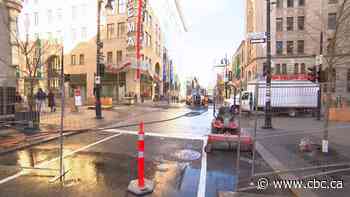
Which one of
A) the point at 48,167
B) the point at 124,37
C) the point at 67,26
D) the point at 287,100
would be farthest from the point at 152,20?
the point at 48,167

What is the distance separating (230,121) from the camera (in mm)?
9523

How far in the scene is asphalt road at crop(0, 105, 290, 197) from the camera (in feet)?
14.8

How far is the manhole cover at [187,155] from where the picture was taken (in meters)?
6.75

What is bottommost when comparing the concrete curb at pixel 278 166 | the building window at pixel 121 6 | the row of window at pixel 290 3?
the concrete curb at pixel 278 166

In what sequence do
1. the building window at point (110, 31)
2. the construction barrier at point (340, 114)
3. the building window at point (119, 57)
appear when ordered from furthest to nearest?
1. the building window at point (110, 31)
2. the building window at point (119, 57)
3. the construction barrier at point (340, 114)

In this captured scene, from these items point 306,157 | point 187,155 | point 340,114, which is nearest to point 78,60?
point 340,114

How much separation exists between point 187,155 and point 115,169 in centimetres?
231

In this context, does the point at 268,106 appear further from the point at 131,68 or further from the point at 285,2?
the point at 285,2

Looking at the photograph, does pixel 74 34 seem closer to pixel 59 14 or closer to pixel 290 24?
pixel 59 14

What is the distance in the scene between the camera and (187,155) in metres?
7.10

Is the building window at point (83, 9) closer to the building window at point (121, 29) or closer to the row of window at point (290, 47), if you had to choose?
the building window at point (121, 29)

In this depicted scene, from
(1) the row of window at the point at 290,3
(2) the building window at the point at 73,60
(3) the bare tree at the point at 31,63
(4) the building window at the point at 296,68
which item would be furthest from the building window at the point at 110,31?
(4) the building window at the point at 296,68

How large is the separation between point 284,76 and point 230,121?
3168cm

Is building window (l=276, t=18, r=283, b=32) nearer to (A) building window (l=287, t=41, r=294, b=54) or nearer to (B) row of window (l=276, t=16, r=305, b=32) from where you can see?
(B) row of window (l=276, t=16, r=305, b=32)
